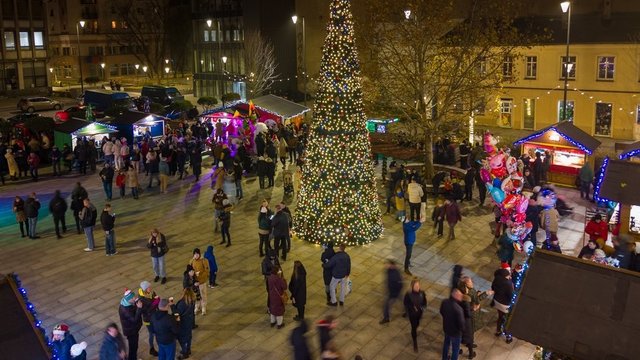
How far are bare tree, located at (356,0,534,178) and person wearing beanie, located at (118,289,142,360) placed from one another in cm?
1429

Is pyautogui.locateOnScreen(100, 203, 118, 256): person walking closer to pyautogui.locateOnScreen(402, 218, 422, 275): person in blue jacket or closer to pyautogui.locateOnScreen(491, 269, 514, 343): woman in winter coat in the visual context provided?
pyautogui.locateOnScreen(402, 218, 422, 275): person in blue jacket

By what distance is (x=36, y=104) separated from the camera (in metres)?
49.9

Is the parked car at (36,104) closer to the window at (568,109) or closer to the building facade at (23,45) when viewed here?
the building facade at (23,45)

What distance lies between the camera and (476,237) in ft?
54.9

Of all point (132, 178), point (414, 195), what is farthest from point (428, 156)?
point (132, 178)

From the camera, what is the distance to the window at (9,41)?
6134cm

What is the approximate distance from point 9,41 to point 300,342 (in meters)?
63.4

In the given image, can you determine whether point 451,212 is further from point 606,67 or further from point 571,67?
point 571,67

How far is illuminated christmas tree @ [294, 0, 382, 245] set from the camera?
15523 mm

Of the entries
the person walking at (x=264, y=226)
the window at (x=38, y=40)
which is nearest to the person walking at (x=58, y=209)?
the person walking at (x=264, y=226)

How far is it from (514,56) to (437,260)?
10.5m

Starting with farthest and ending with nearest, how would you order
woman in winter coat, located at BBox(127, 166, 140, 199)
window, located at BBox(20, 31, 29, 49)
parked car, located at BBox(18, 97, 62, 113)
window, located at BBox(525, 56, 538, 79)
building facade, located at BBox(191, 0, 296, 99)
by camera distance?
window, located at BBox(20, 31, 29, 49) < building facade, located at BBox(191, 0, 296, 99) < parked car, located at BBox(18, 97, 62, 113) < window, located at BBox(525, 56, 538, 79) < woman in winter coat, located at BBox(127, 166, 140, 199)

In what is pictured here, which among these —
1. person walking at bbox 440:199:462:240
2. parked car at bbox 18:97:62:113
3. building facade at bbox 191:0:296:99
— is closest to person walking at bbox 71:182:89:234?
person walking at bbox 440:199:462:240

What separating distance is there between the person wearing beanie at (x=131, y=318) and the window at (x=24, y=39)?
62.5 metres
